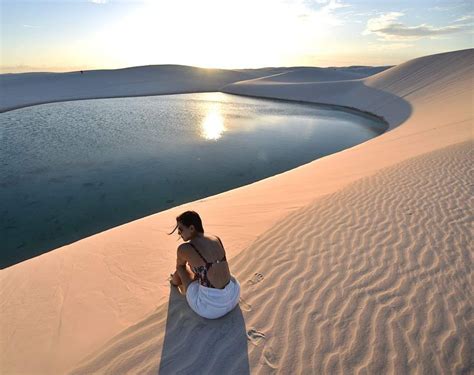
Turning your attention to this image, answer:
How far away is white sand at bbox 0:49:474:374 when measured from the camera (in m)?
2.99

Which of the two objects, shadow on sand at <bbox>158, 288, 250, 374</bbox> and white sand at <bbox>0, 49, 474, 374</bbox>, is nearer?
shadow on sand at <bbox>158, 288, 250, 374</bbox>

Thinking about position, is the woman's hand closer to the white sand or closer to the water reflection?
the white sand

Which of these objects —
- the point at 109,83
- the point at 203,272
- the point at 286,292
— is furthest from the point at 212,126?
the point at 109,83

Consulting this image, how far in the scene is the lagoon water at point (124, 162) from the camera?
26.0ft

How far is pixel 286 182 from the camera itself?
8.98 m

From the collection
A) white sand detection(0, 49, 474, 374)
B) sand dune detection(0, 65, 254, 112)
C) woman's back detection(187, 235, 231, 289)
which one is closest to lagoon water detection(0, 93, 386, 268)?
white sand detection(0, 49, 474, 374)

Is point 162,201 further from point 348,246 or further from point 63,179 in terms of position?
point 348,246

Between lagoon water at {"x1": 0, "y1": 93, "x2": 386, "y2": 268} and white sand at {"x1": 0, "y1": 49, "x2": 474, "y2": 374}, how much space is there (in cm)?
192

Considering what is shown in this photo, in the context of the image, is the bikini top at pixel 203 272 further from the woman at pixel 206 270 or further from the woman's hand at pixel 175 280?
the woman's hand at pixel 175 280

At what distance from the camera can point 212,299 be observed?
3283mm

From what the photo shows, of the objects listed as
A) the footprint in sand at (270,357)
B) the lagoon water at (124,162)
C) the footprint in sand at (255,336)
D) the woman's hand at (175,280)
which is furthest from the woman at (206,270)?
the lagoon water at (124,162)

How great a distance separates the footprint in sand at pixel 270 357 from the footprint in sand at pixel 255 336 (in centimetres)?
13

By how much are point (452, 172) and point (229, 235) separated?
6004 mm

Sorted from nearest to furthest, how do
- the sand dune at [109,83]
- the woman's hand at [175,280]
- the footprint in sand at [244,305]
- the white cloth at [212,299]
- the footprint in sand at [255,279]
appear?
1. the white cloth at [212,299]
2. the footprint in sand at [244,305]
3. the woman's hand at [175,280]
4. the footprint in sand at [255,279]
5. the sand dune at [109,83]
